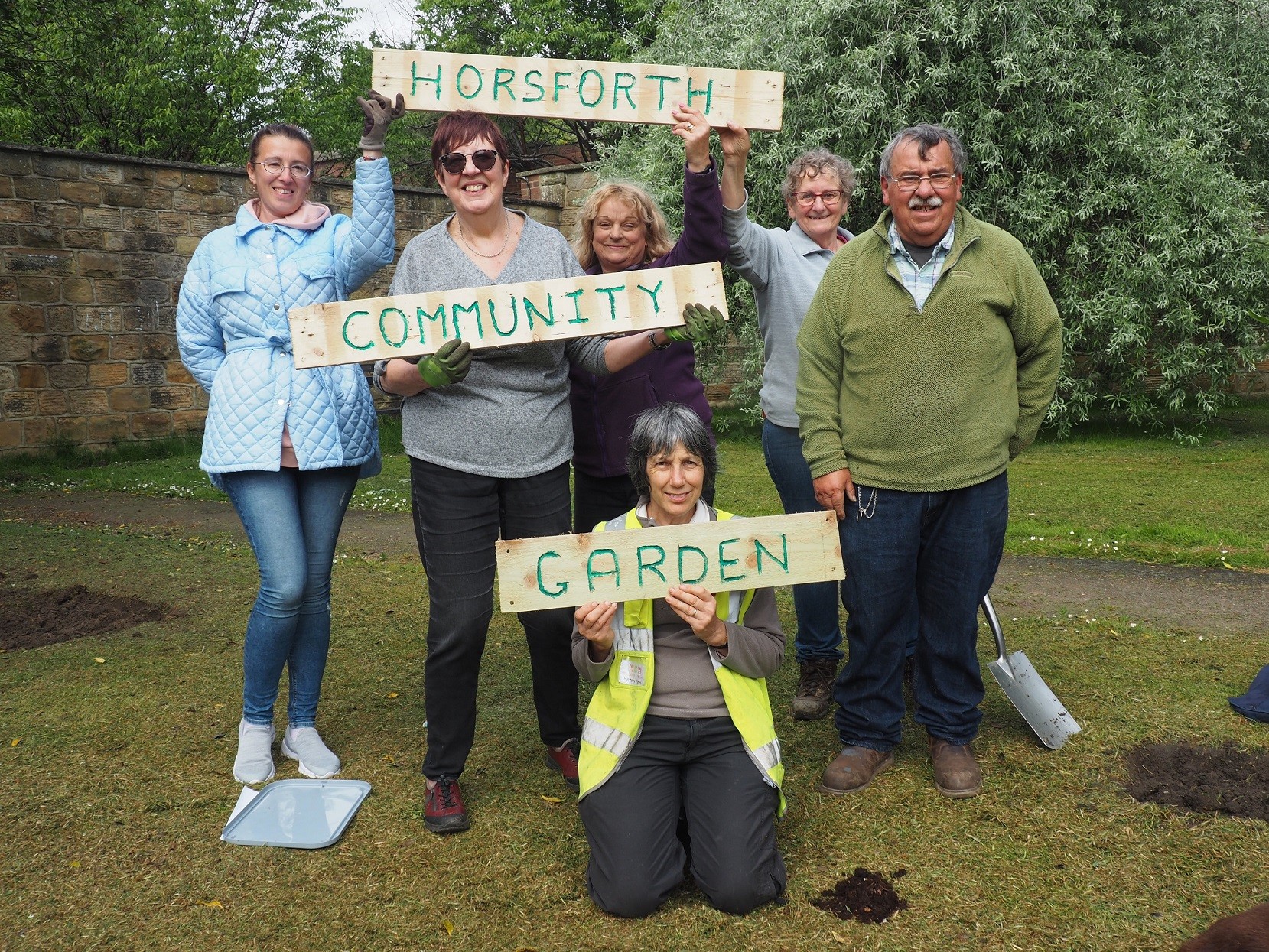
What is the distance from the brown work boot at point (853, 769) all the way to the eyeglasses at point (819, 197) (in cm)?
205

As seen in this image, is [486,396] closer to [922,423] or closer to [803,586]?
[922,423]

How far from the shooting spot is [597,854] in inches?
115

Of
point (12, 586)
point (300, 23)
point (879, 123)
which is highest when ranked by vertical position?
point (300, 23)

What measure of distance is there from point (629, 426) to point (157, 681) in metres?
2.56

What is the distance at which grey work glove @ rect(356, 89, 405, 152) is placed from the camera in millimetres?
3064

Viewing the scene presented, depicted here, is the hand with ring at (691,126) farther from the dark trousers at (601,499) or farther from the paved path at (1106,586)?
the paved path at (1106,586)

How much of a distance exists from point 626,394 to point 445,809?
1487 mm

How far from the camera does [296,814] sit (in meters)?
3.40

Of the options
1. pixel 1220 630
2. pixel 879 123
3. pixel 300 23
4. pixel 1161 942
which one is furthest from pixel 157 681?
pixel 300 23

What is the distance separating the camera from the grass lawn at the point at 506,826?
2770 millimetres

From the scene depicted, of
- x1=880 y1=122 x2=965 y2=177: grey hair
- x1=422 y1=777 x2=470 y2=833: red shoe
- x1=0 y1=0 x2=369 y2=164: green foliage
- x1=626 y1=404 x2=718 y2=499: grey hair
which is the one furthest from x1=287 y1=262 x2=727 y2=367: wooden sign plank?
x1=0 y1=0 x2=369 y2=164: green foliage

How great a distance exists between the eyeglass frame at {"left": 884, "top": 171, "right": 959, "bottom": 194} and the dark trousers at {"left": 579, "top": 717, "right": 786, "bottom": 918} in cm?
172

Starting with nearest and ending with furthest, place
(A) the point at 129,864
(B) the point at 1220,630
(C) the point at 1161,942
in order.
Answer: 1. (C) the point at 1161,942
2. (A) the point at 129,864
3. (B) the point at 1220,630

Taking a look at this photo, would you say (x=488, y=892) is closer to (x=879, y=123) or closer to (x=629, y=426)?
(x=629, y=426)
